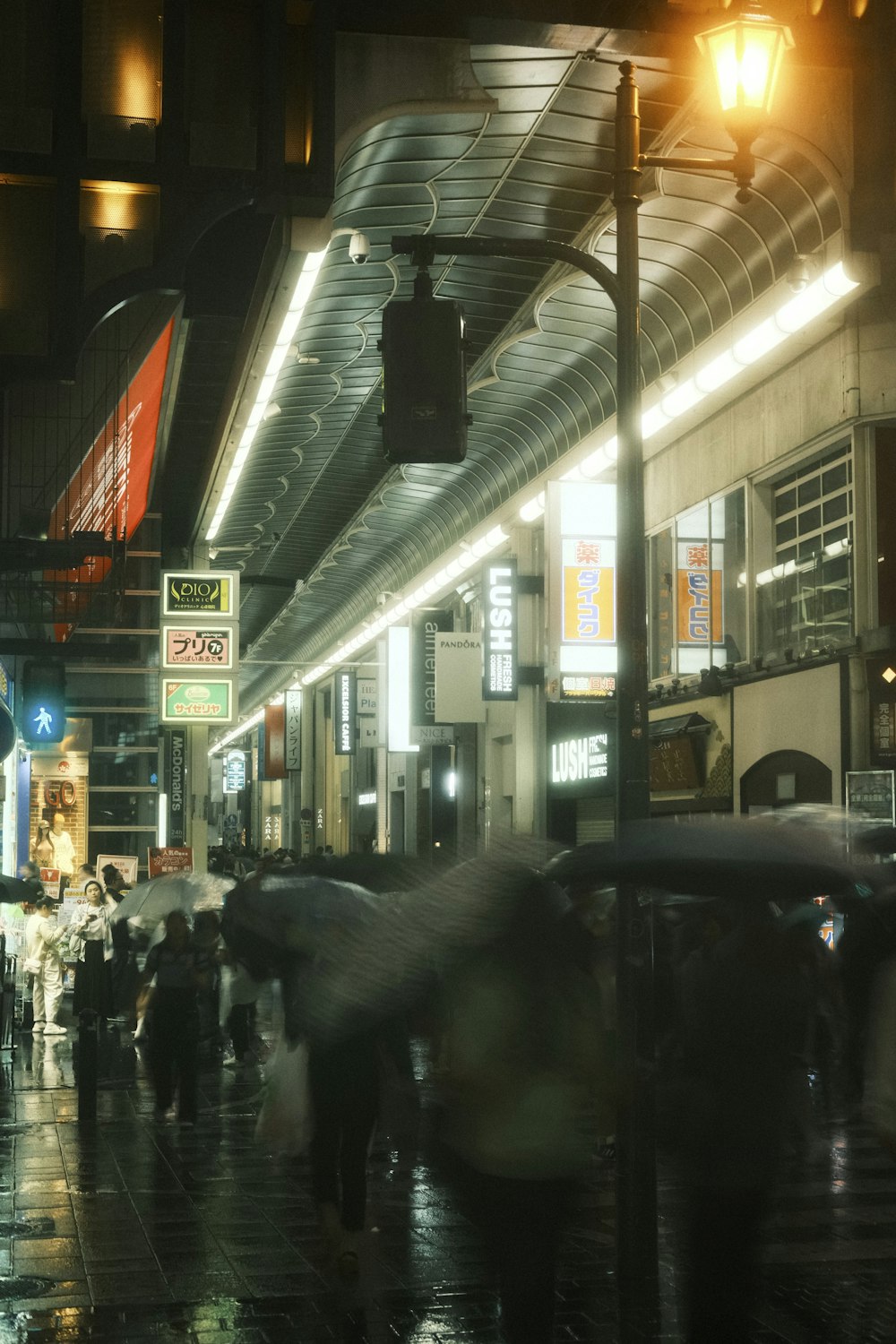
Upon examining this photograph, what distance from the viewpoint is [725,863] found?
5215 mm

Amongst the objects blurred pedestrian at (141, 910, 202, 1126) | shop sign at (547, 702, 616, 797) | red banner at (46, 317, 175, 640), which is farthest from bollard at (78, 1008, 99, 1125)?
shop sign at (547, 702, 616, 797)

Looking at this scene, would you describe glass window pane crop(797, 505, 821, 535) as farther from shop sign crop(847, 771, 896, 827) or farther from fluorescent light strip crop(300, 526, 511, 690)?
fluorescent light strip crop(300, 526, 511, 690)

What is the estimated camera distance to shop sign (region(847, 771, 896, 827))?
1603 centimetres

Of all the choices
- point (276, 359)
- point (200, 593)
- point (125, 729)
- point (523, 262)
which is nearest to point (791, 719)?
point (523, 262)

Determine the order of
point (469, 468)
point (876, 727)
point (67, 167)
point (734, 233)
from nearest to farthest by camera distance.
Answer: point (67, 167) < point (876, 727) < point (734, 233) < point (469, 468)

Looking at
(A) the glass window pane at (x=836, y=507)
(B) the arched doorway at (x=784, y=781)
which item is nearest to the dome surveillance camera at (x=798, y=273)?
(A) the glass window pane at (x=836, y=507)

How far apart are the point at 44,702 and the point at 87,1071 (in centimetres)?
1039

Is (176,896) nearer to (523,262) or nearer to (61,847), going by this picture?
(523,262)

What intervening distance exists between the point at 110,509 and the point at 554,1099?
568 inches

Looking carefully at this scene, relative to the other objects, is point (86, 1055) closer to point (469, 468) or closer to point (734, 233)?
point (734, 233)

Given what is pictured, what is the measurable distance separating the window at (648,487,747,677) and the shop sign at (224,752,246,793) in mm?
66324

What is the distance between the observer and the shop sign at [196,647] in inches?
1003

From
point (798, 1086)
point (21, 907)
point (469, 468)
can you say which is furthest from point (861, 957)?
point (469, 468)

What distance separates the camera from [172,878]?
14961mm
